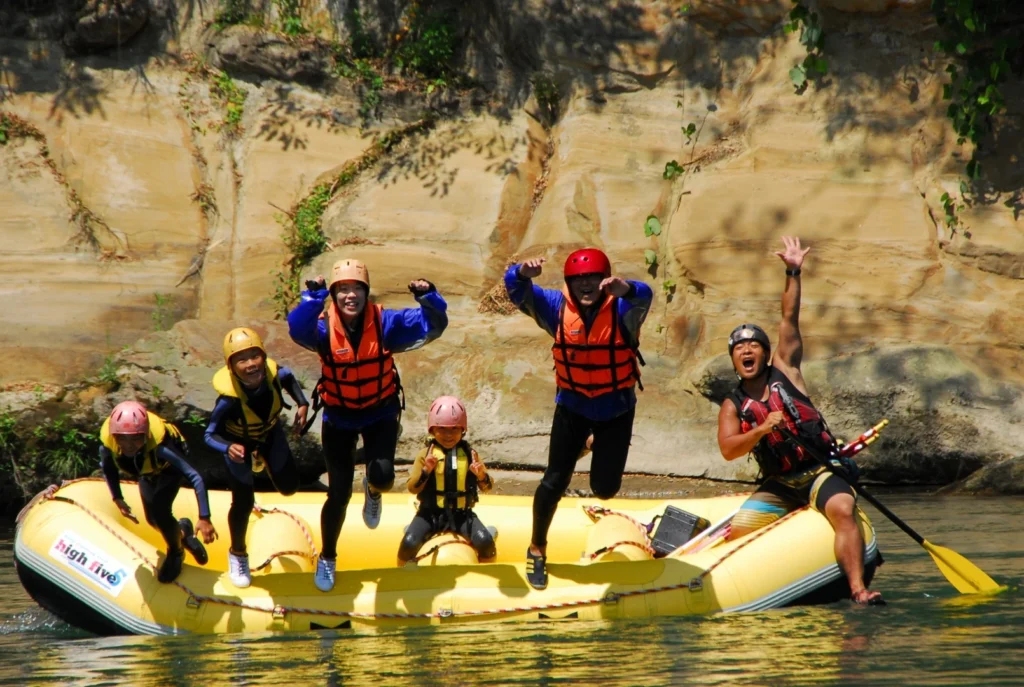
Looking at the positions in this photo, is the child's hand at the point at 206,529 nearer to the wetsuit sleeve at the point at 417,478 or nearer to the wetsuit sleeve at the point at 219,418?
the wetsuit sleeve at the point at 219,418

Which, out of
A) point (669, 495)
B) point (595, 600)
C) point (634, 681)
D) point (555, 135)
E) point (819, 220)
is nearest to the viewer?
point (634, 681)

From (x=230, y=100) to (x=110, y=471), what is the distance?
327 inches

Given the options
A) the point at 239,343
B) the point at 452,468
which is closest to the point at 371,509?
the point at 452,468

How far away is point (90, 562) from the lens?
6781mm

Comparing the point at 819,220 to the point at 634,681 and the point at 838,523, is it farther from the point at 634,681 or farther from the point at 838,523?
the point at 634,681

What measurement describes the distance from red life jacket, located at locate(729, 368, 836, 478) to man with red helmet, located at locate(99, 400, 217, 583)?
277 centimetres

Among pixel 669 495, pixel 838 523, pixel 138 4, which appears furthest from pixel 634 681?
pixel 138 4

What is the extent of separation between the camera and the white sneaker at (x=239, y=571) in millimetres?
6652

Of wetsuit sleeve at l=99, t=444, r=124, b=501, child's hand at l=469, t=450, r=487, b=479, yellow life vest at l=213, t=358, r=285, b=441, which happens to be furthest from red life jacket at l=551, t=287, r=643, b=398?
wetsuit sleeve at l=99, t=444, r=124, b=501

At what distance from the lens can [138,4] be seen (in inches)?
561

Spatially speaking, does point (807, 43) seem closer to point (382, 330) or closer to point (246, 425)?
point (382, 330)

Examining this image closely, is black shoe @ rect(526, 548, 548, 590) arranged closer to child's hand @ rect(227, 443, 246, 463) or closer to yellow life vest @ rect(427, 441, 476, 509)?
yellow life vest @ rect(427, 441, 476, 509)

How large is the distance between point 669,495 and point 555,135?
4.67m

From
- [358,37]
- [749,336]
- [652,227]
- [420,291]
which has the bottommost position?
[749,336]
